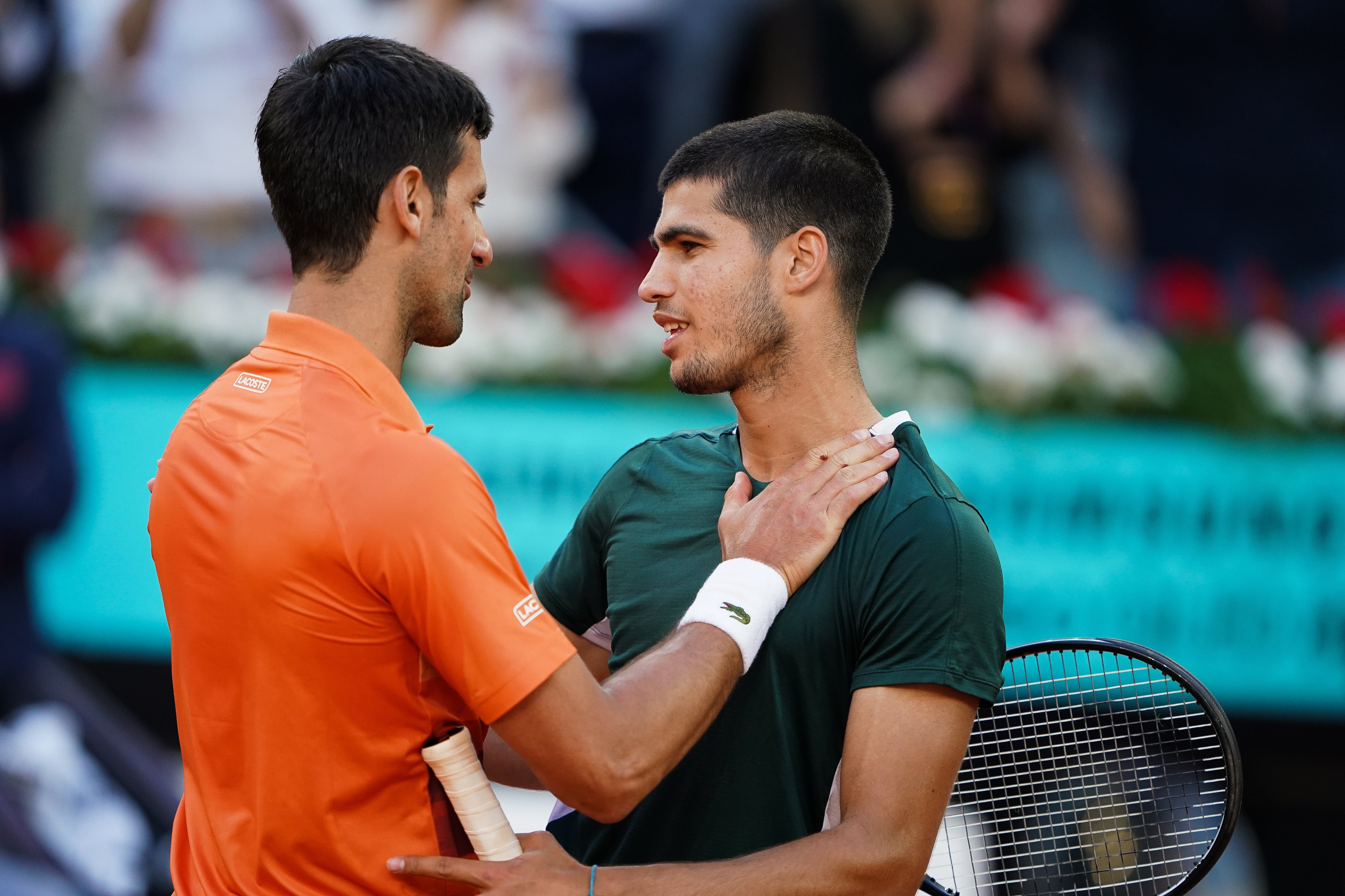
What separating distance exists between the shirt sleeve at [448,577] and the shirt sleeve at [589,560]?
794mm

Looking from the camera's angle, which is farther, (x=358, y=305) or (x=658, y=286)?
(x=658, y=286)

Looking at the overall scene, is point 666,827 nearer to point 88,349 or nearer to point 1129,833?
point 1129,833

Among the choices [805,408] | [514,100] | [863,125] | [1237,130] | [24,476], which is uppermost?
[1237,130]

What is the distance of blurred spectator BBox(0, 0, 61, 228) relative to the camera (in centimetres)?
609

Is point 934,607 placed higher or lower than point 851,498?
lower

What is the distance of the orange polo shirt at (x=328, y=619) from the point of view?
1805mm

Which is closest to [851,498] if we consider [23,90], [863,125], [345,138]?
[345,138]

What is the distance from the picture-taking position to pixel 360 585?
1.83 m

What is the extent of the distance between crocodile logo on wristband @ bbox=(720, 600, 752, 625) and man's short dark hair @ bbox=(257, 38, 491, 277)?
815 millimetres

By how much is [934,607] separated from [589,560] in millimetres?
816

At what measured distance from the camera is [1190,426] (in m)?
5.09

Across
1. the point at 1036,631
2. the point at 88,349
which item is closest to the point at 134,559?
the point at 88,349

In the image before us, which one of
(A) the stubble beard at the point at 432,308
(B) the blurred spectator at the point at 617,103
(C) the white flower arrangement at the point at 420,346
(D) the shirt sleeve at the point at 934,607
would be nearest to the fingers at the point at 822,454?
(D) the shirt sleeve at the point at 934,607

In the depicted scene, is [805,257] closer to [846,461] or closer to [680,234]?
[680,234]
